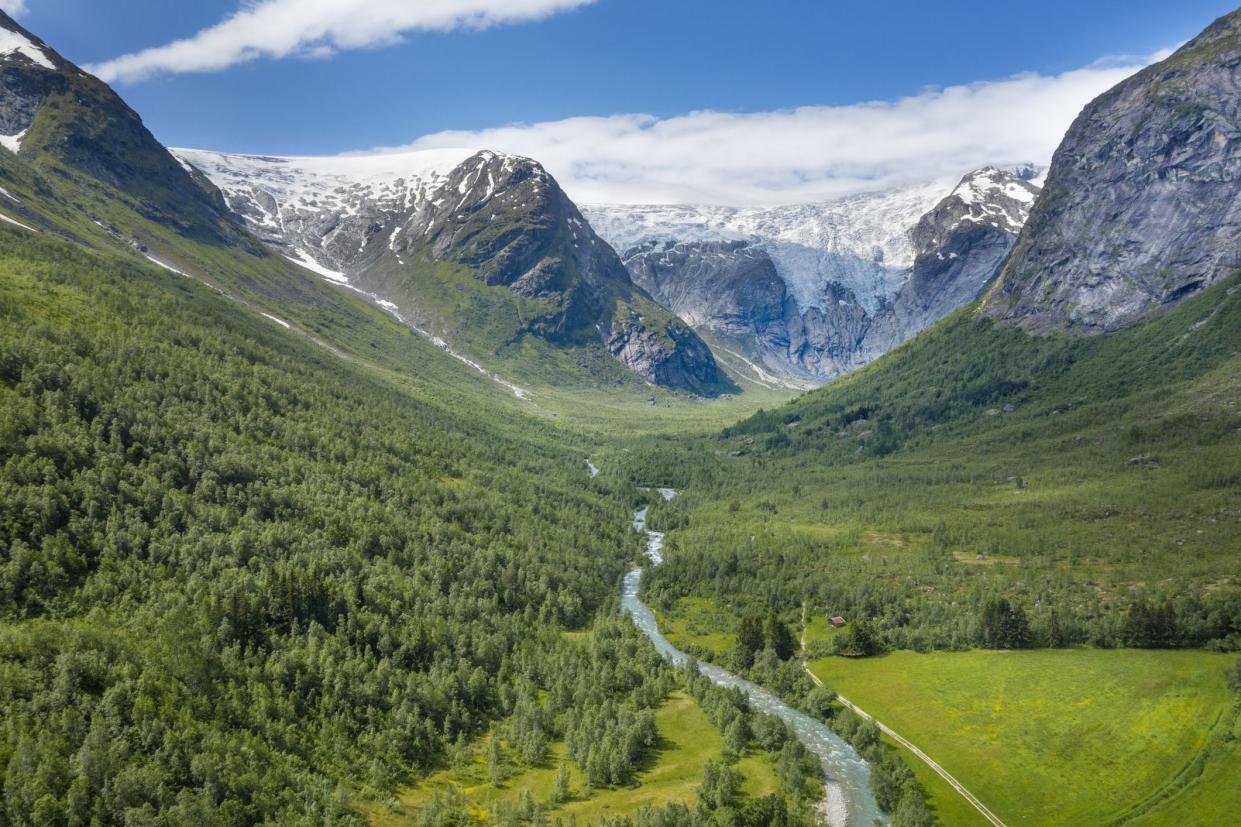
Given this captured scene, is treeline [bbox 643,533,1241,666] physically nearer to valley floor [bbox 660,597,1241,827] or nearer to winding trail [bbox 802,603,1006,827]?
valley floor [bbox 660,597,1241,827]

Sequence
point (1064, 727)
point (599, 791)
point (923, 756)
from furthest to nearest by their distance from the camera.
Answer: point (1064, 727) < point (923, 756) < point (599, 791)

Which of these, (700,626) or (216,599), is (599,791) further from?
(700,626)

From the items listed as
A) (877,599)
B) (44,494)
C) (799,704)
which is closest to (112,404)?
(44,494)

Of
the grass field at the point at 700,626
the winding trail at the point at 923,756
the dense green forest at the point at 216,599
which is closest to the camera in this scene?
the dense green forest at the point at 216,599

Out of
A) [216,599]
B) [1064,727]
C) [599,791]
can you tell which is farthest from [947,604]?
[216,599]

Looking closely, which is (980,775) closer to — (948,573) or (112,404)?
(948,573)

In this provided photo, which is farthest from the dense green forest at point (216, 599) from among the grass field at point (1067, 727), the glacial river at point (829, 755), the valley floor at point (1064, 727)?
the grass field at point (1067, 727)

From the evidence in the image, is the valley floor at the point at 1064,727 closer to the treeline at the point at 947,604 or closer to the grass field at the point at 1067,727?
the grass field at the point at 1067,727
